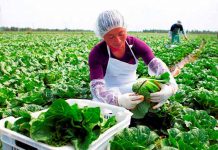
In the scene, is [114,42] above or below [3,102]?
above

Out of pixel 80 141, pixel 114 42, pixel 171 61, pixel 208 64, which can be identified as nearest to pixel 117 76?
pixel 114 42

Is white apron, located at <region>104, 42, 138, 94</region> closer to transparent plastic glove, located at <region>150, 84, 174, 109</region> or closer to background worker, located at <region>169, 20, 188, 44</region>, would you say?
transparent plastic glove, located at <region>150, 84, 174, 109</region>

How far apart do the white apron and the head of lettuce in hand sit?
24.6 inches

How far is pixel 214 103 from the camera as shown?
4758mm

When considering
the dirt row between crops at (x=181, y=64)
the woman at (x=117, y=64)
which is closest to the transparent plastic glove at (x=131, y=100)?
the woman at (x=117, y=64)

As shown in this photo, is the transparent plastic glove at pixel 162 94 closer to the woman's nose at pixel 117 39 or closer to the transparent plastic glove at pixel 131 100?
the transparent plastic glove at pixel 131 100

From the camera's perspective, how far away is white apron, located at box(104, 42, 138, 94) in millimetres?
4070

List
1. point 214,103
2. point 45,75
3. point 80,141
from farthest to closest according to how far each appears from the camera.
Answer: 1. point 45,75
2. point 214,103
3. point 80,141

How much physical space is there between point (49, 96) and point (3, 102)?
27.3 inches

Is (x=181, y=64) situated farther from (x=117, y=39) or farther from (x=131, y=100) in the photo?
(x=131, y=100)

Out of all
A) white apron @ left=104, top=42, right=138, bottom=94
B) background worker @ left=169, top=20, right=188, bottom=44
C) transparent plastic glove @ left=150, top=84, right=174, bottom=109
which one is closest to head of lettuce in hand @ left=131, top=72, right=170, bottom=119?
transparent plastic glove @ left=150, top=84, right=174, bottom=109

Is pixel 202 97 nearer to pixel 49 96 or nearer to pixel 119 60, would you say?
pixel 119 60

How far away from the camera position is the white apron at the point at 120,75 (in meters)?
4.07

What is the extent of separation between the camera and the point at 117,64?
4.06 metres
